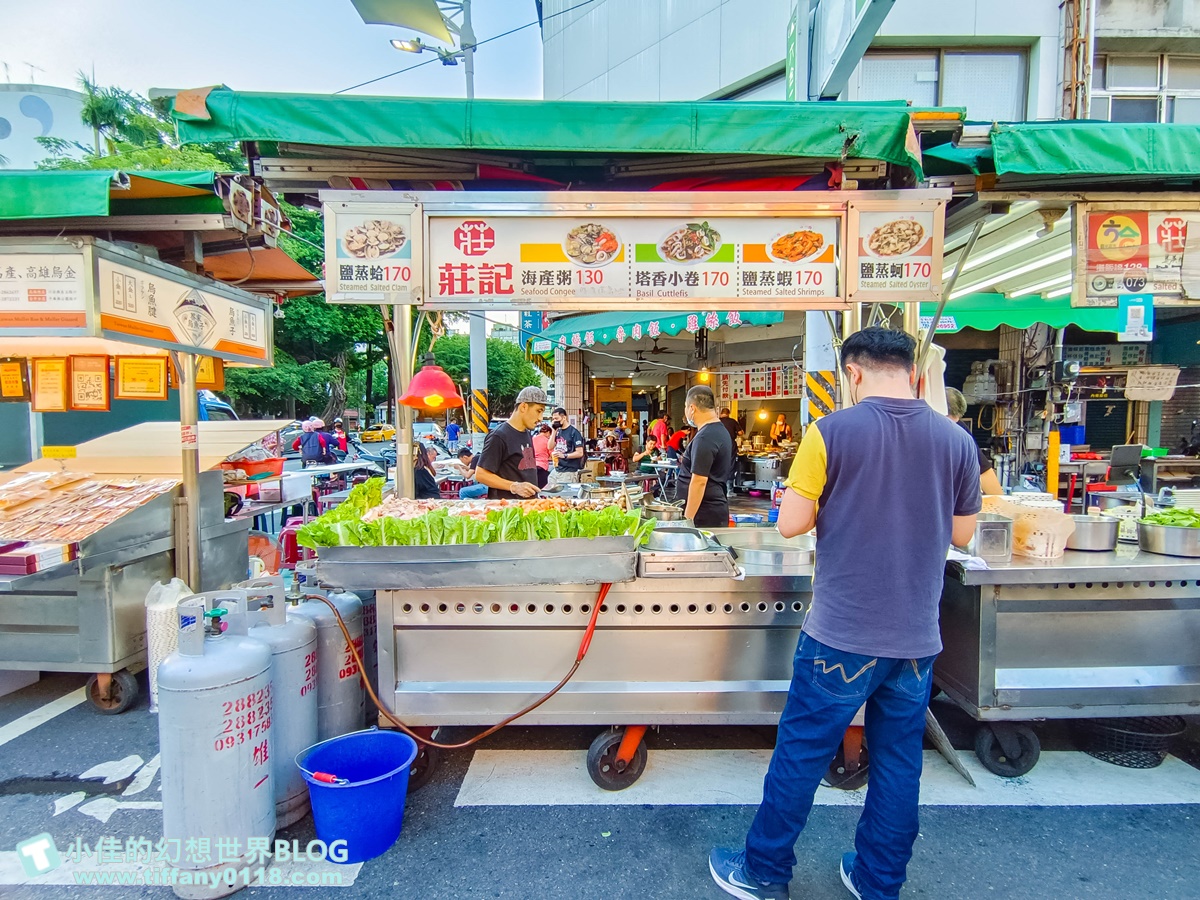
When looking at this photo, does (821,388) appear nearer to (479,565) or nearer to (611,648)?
(611,648)

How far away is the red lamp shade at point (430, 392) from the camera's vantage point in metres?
3.80

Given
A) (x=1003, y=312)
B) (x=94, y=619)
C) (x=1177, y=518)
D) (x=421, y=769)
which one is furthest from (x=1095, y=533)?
(x=94, y=619)

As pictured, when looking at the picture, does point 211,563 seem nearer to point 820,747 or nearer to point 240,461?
point 240,461

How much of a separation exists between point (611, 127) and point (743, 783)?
3494mm

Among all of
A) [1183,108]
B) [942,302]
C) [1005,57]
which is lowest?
[942,302]

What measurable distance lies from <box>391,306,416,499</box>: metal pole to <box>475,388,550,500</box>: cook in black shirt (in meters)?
1.21

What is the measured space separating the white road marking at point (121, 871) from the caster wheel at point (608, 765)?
3.62 feet

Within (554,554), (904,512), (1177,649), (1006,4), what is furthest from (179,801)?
(1006,4)

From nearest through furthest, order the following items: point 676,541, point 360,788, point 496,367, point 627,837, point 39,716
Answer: point 360,788 → point 627,837 → point 676,541 → point 39,716 → point 496,367

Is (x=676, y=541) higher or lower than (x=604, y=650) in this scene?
higher

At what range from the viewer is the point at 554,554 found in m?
2.74

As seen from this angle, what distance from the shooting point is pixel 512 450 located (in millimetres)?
5125

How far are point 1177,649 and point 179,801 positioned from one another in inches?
188

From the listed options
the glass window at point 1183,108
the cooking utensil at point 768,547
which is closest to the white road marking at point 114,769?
the cooking utensil at point 768,547
